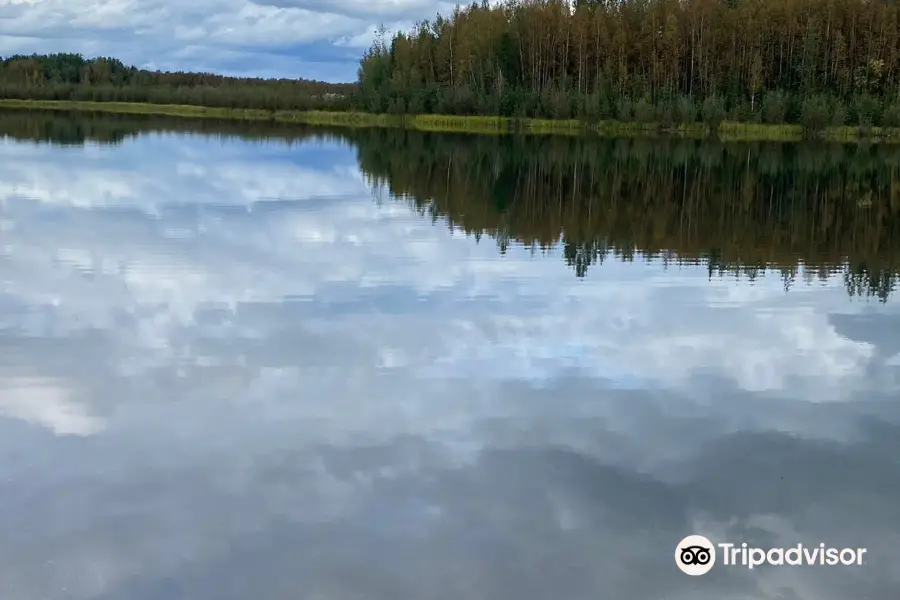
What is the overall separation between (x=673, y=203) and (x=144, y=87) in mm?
100784

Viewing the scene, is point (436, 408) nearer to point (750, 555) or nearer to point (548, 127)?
point (750, 555)

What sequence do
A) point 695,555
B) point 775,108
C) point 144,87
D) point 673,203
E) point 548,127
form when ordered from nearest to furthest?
1. point 695,555
2. point 673,203
3. point 775,108
4. point 548,127
5. point 144,87

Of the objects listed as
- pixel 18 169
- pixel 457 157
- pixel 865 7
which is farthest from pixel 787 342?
pixel 865 7

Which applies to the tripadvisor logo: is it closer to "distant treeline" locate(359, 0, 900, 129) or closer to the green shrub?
"distant treeline" locate(359, 0, 900, 129)

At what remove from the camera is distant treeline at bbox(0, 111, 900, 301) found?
53.6 ft

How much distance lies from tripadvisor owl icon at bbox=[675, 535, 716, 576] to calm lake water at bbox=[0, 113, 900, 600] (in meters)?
0.06

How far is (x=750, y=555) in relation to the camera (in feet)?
19.4

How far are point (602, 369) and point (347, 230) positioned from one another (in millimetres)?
9543

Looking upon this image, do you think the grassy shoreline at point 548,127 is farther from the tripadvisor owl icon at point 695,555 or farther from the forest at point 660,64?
the tripadvisor owl icon at point 695,555

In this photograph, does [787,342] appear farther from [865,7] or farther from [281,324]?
[865,7]

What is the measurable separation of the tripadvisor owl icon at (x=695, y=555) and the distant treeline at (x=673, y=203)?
8512mm

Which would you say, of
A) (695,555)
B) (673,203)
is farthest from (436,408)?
(673,203)

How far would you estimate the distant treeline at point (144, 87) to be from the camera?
8719 cm

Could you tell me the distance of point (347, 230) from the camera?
717 inches
